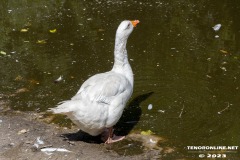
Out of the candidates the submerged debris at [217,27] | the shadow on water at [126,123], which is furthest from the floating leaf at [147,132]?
the submerged debris at [217,27]

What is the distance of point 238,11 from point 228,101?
3712 millimetres

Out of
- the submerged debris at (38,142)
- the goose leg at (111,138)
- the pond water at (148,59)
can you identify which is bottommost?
the goose leg at (111,138)

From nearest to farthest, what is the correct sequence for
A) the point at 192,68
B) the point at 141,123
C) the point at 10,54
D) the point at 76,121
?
the point at 76,121 → the point at 141,123 → the point at 192,68 → the point at 10,54

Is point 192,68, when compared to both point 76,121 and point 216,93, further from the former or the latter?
point 76,121

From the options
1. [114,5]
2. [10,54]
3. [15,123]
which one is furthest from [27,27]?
[15,123]

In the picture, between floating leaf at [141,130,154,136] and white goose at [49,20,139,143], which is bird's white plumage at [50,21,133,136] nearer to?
white goose at [49,20,139,143]

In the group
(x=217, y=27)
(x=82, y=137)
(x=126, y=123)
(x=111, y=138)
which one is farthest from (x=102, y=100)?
(x=217, y=27)

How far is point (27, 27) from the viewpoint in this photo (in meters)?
10.2

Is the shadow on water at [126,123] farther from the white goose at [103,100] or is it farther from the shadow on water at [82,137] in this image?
the white goose at [103,100]

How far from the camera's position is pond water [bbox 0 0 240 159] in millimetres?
7000

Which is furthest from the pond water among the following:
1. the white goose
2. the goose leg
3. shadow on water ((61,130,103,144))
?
the white goose

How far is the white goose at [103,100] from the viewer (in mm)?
5980

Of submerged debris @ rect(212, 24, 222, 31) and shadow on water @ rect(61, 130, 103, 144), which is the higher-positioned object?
submerged debris @ rect(212, 24, 222, 31)

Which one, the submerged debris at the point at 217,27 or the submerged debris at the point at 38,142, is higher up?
the submerged debris at the point at 217,27
